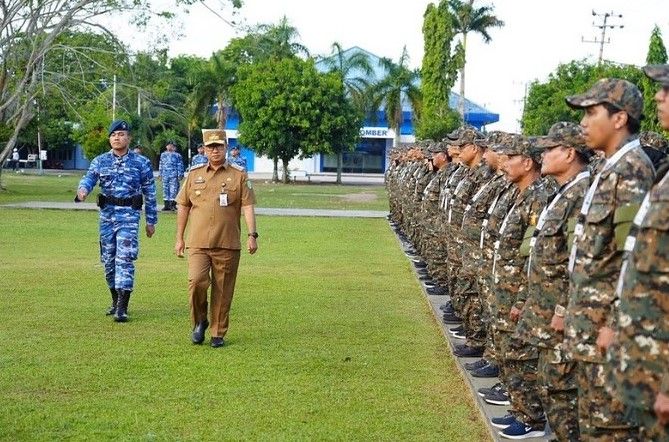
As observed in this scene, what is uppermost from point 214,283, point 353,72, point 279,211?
point 353,72

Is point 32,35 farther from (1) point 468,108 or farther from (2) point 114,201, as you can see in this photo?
(1) point 468,108

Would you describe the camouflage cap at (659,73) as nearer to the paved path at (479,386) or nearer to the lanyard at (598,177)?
the lanyard at (598,177)

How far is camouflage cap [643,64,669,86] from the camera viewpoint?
3.64 metres

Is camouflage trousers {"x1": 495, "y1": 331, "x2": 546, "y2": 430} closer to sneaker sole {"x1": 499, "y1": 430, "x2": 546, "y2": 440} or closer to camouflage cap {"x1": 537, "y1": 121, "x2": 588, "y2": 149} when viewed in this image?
sneaker sole {"x1": 499, "y1": 430, "x2": 546, "y2": 440}

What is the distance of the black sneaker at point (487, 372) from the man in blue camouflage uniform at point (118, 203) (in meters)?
4.04

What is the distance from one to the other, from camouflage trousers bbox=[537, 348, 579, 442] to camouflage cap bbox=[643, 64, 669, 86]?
6.12ft

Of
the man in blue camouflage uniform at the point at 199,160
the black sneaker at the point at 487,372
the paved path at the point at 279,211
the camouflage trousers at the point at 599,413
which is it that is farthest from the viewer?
the paved path at the point at 279,211

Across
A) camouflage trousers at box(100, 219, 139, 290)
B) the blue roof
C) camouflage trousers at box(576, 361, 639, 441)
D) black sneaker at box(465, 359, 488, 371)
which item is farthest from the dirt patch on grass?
camouflage trousers at box(576, 361, 639, 441)

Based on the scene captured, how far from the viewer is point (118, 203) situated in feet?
35.6

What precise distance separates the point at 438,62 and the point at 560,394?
170 ft

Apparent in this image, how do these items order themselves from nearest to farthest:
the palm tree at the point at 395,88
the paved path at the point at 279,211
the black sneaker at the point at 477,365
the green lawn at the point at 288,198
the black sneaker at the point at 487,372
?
the black sneaker at the point at 487,372 → the black sneaker at the point at 477,365 → the paved path at the point at 279,211 → the green lawn at the point at 288,198 → the palm tree at the point at 395,88

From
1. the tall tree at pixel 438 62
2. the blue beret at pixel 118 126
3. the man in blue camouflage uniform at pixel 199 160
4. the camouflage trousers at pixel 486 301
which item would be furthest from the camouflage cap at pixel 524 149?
the tall tree at pixel 438 62

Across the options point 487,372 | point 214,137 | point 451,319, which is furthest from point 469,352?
point 214,137

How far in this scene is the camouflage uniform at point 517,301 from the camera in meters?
6.38
